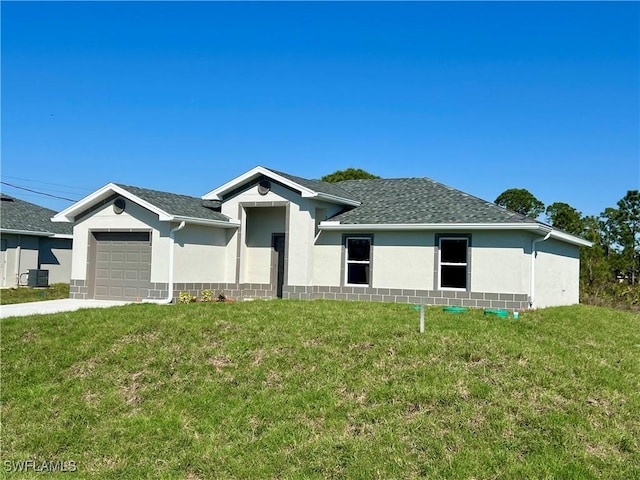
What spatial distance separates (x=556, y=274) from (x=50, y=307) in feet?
52.7

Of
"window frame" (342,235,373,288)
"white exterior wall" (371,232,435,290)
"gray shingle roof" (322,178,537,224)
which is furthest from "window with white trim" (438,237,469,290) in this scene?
"window frame" (342,235,373,288)

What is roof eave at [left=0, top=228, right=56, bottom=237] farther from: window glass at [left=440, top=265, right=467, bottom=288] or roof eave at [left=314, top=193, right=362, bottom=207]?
window glass at [left=440, top=265, right=467, bottom=288]

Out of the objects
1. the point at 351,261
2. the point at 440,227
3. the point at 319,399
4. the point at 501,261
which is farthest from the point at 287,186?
the point at 319,399

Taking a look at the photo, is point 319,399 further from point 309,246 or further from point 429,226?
point 309,246

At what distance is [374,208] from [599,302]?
13110 mm

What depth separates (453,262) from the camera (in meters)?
16.8

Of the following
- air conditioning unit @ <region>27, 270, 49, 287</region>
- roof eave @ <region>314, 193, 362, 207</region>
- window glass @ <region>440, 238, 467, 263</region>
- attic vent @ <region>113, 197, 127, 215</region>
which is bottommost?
air conditioning unit @ <region>27, 270, 49, 287</region>

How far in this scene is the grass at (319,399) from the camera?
274 inches

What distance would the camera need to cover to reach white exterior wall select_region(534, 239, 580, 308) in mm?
17688

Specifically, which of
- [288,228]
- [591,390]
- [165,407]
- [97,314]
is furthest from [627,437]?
[288,228]

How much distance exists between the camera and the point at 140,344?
11.0 m

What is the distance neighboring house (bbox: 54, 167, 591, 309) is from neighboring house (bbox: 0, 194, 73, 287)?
318 inches

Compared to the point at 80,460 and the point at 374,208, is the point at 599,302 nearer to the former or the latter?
the point at 374,208

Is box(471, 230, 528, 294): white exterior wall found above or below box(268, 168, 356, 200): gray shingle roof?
below
